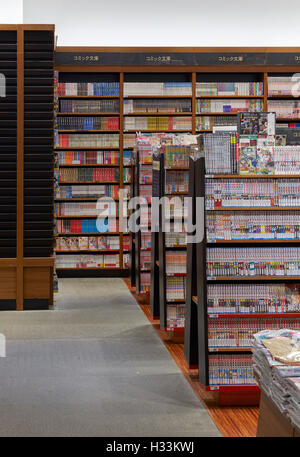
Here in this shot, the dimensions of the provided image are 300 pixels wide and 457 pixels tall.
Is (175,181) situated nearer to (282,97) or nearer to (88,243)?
(88,243)

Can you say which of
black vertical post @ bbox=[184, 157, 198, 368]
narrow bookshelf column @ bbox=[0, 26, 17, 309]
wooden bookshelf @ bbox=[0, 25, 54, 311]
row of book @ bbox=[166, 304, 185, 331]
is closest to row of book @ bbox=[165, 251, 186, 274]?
row of book @ bbox=[166, 304, 185, 331]

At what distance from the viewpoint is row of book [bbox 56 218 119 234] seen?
978cm

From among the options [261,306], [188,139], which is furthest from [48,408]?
[188,139]

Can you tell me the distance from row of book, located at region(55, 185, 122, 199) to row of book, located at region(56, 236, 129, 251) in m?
0.63

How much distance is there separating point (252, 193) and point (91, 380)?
1689 mm

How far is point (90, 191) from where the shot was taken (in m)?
9.84

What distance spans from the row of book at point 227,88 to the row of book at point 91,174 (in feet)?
5.85

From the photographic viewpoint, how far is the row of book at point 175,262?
18.5 ft

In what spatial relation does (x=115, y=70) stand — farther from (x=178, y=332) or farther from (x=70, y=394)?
(x=70, y=394)

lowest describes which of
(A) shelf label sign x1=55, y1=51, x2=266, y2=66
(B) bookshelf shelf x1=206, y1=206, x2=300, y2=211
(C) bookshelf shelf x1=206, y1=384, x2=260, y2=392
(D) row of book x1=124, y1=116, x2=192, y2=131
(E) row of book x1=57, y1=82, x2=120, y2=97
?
(C) bookshelf shelf x1=206, y1=384, x2=260, y2=392

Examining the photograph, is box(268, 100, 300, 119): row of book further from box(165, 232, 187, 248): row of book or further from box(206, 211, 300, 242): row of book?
box(206, 211, 300, 242): row of book

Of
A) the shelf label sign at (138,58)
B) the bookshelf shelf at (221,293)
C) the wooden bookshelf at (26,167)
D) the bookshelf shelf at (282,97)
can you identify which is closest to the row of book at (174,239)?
the bookshelf shelf at (221,293)

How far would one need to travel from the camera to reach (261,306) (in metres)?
4.14

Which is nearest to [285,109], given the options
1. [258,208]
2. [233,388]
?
[258,208]
